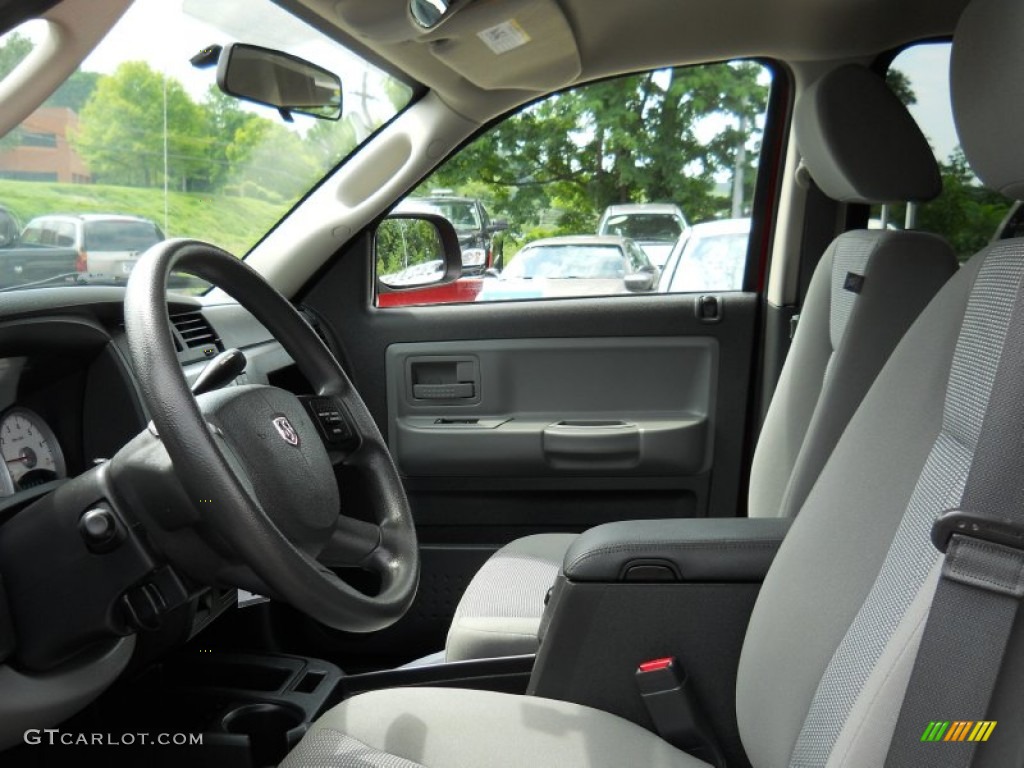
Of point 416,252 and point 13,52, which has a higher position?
point 13,52

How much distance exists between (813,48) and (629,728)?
6.02 feet

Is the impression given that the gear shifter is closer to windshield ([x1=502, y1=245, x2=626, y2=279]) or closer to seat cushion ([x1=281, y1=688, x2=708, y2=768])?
seat cushion ([x1=281, y1=688, x2=708, y2=768])

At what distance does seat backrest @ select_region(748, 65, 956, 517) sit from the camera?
1849mm

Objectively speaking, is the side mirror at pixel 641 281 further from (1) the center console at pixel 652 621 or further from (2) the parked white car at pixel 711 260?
(1) the center console at pixel 652 621

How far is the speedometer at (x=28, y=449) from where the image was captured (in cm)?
156

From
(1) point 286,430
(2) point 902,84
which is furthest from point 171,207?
(2) point 902,84

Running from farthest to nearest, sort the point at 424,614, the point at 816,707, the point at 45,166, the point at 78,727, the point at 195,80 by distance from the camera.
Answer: the point at 424,614 < the point at 195,80 < the point at 45,166 < the point at 78,727 < the point at 816,707

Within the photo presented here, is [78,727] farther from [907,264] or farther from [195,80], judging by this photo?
[907,264]

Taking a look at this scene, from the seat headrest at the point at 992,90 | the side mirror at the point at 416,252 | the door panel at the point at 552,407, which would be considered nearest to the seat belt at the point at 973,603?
the seat headrest at the point at 992,90

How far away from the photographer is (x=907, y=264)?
1848mm

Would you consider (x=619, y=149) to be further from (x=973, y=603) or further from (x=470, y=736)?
(x=973, y=603)

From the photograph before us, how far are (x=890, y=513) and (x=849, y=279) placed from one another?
0.90 metres

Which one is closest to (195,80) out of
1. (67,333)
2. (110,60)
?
(110,60)

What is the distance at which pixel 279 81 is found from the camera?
2.11 metres
